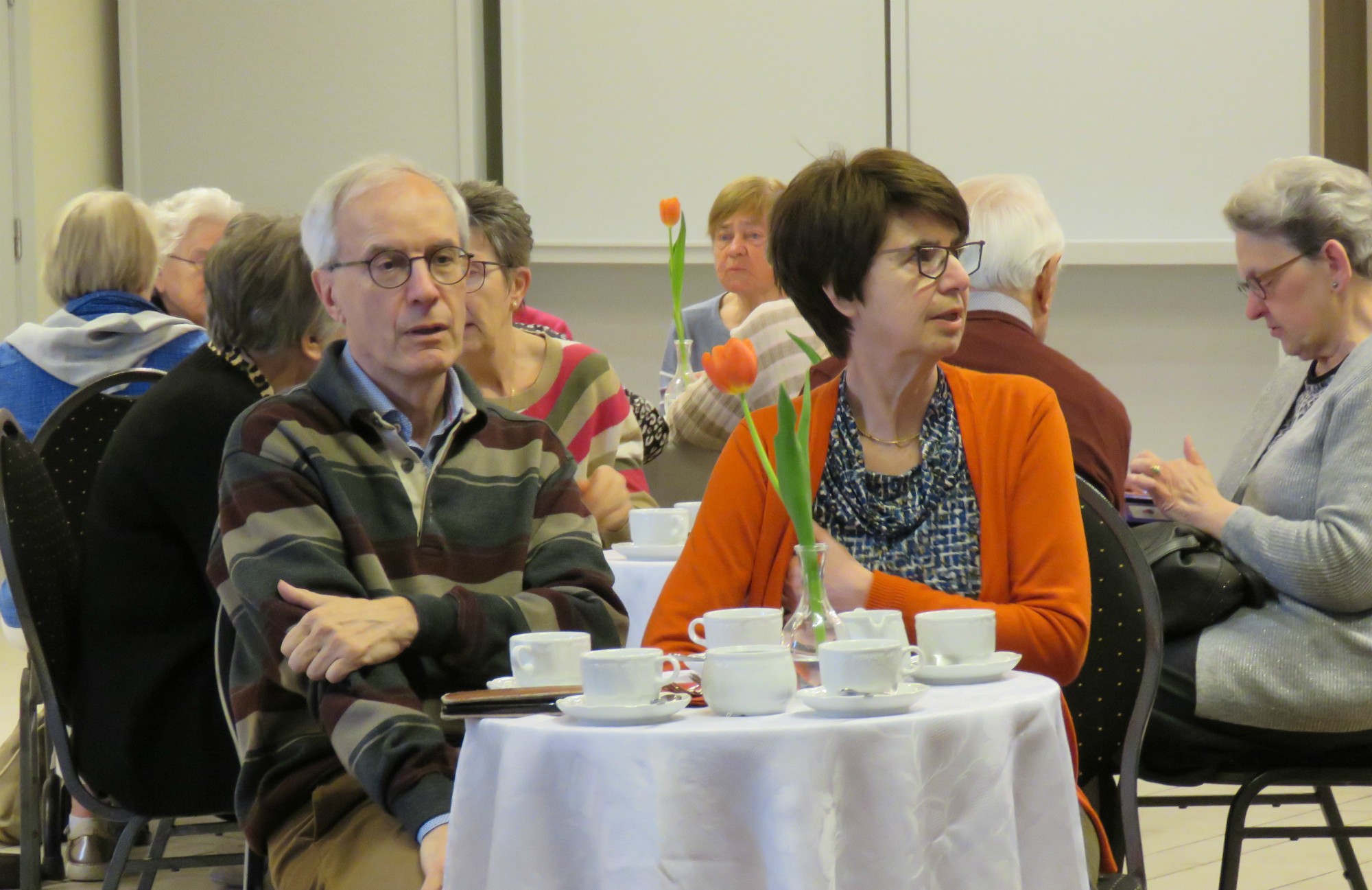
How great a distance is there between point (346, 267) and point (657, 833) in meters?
0.98

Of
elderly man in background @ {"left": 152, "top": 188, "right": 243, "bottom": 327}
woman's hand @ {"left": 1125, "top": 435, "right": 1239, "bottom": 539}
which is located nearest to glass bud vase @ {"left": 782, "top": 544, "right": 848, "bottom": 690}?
woman's hand @ {"left": 1125, "top": 435, "right": 1239, "bottom": 539}

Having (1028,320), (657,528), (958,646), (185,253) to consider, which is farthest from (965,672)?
(185,253)

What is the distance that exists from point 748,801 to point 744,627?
26 cm

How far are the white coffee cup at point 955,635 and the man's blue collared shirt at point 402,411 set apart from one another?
0.71 m

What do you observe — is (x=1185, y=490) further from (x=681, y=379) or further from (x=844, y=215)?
(x=681, y=379)

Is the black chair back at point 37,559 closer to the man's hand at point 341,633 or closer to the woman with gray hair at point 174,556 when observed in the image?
the woman with gray hair at point 174,556

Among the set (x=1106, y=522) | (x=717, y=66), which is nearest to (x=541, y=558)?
(x=1106, y=522)

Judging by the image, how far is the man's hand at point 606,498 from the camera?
9.91 ft

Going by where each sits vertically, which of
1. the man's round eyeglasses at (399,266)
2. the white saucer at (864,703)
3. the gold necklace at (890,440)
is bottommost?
the white saucer at (864,703)

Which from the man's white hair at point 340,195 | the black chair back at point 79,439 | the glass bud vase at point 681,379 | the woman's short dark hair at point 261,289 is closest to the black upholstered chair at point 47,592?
the black chair back at point 79,439

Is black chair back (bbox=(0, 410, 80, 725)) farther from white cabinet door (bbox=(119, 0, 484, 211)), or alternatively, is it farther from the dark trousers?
white cabinet door (bbox=(119, 0, 484, 211))

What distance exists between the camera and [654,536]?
2.75 m

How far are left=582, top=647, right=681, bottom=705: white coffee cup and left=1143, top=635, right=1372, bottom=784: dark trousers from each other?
4.46 ft

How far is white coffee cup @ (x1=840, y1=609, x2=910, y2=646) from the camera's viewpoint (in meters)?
1.62
